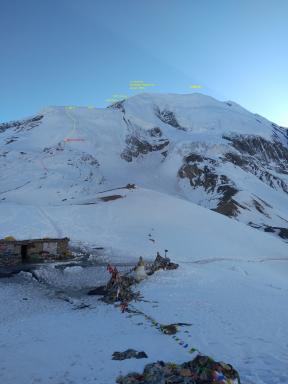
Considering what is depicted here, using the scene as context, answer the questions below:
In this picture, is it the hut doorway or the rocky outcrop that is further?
the rocky outcrop

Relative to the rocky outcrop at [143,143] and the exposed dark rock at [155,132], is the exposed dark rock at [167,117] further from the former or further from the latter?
the rocky outcrop at [143,143]

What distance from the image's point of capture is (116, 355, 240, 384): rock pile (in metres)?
11.8

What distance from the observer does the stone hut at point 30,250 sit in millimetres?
35875

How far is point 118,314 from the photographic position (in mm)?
20969

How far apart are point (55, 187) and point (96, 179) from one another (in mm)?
16225

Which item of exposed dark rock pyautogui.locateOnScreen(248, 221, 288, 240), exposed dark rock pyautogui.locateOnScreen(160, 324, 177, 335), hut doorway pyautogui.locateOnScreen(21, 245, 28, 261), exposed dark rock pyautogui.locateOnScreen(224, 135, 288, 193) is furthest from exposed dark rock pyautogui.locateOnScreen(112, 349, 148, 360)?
exposed dark rock pyautogui.locateOnScreen(224, 135, 288, 193)

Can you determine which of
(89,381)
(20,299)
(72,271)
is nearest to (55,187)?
(72,271)

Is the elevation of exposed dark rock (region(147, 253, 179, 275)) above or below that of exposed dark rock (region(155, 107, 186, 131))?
below

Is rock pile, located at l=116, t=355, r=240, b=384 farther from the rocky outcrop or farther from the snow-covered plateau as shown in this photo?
the rocky outcrop

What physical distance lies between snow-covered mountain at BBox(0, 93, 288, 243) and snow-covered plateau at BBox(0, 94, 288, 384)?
55 centimetres

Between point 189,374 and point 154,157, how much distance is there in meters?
131

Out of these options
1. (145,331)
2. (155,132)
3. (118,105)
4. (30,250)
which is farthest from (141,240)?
(118,105)


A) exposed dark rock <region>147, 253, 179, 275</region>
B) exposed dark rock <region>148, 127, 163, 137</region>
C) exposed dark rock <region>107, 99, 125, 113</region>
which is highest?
exposed dark rock <region>107, 99, 125, 113</region>

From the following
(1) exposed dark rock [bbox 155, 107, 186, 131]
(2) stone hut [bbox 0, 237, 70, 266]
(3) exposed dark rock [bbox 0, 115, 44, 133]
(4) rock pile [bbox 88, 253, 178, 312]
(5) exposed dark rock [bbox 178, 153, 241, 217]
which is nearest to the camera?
(4) rock pile [bbox 88, 253, 178, 312]
